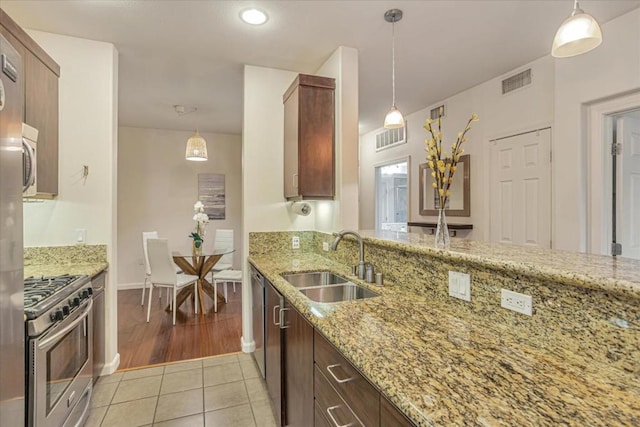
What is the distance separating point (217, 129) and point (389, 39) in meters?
3.73

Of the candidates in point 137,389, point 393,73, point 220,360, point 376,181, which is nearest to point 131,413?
point 137,389

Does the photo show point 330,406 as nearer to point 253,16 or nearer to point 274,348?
point 274,348

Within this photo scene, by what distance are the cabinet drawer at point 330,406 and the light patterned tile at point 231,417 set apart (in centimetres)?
99

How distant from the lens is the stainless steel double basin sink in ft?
6.50

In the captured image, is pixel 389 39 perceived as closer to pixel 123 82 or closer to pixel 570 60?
pixel 570 60

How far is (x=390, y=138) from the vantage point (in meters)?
5.22

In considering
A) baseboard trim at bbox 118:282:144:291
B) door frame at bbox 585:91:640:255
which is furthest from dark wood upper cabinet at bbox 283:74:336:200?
baseboard trim at bbox 118:282:144:291

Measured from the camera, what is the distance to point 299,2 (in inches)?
84.9

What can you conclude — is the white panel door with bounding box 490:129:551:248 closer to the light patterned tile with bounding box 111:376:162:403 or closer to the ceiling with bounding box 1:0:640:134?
the ceiling with bounding box 1:0:640:134

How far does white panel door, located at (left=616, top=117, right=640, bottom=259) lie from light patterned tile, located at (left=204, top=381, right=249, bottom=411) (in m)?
3.24

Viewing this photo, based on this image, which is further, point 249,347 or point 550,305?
point 249,347

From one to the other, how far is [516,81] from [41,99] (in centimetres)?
413

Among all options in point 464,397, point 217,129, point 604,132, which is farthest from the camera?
point 217,129

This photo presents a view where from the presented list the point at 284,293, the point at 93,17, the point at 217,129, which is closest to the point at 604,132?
the point at 284,293
